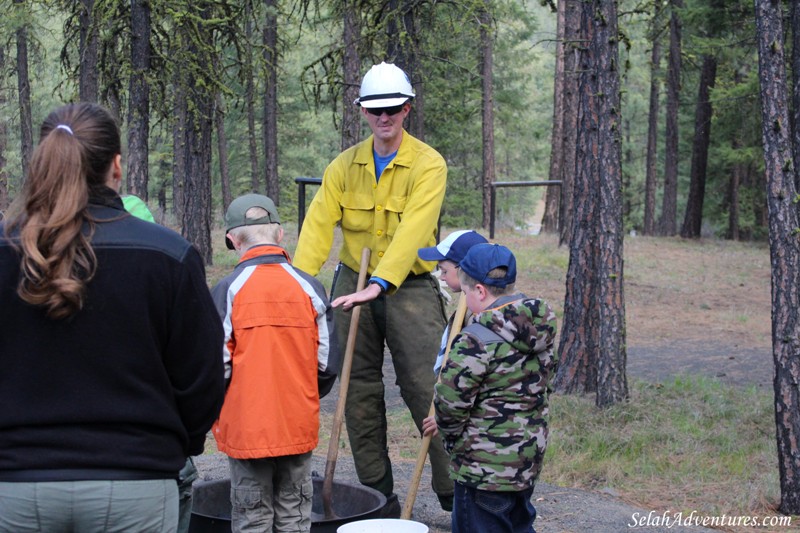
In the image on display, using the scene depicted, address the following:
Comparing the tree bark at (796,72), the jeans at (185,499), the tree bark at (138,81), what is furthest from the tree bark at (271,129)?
the jeans at (185,499)

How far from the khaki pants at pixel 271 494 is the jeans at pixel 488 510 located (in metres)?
0.64

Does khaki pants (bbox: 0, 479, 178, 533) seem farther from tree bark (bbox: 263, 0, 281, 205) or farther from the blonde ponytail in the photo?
tree bark (bbox: 263, 0, 281, 205)

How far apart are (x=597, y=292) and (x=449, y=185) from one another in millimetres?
26067

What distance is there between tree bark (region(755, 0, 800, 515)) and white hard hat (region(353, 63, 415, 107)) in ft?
7.63

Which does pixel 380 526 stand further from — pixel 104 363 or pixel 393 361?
pixel 104 363

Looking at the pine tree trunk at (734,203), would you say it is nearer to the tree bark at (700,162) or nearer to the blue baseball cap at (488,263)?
the tree bark at (700,162)

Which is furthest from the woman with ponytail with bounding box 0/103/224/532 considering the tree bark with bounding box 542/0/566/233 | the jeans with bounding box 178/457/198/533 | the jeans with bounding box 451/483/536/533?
the tree bark with bounding box 542/0/566/233

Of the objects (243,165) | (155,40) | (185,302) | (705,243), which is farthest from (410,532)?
(243,165)

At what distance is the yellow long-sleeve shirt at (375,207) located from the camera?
4.68m

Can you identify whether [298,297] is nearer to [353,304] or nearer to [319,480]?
[353,304]

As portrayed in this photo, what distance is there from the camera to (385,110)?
465 centimetres

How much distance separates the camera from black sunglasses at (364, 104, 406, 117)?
4637 millimetres

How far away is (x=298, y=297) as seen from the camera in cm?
368

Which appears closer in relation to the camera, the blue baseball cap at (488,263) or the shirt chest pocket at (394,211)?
the blue baseball cap at (488,263)
